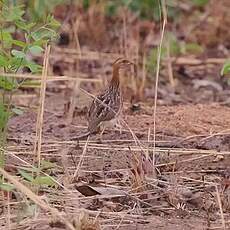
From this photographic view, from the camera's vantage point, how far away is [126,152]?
16.6 ft

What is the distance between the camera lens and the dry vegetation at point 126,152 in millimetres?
3986

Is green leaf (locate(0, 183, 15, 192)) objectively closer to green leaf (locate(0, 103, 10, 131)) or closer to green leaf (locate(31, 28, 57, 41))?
green leaf (locate(0, 103, 10, 131))

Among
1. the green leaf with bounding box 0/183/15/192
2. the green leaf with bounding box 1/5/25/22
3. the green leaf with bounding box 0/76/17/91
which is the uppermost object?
the green leaf with bounding box 1/5/25/22

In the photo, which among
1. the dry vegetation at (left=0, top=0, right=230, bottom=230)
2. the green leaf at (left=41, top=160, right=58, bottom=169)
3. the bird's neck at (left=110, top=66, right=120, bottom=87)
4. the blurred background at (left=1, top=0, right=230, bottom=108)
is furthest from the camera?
the blurred background at (left=1, top=0, right=230, bottom=108)

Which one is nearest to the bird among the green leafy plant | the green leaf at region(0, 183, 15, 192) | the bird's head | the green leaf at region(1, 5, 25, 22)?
the bird's head

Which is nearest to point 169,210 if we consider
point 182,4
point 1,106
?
point 1,106

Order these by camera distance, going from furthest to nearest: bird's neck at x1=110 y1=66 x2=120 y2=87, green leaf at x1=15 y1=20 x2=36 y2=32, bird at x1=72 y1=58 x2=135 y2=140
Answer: bird's neck at x1=110 y1=66 x2=120 y2=87 < bird at x1=72 y1=58 x2=135 y2=140 < green leaf at x1=15 y1=20 x2=36 y2=32

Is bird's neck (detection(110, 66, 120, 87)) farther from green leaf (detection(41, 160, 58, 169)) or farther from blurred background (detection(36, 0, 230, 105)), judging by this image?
green leaf (detection(41, 160, 58, 169))

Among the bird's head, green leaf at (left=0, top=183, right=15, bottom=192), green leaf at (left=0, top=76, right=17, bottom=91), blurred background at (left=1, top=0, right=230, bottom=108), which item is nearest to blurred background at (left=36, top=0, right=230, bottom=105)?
blurred background at (left=1, top=0, right=230, bottom=108)

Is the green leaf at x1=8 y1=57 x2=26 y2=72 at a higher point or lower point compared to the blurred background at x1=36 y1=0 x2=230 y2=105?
lower

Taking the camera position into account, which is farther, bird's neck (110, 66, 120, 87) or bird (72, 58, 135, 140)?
bird's neck (110, 66, 120, 87)

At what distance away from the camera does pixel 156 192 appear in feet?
14.1

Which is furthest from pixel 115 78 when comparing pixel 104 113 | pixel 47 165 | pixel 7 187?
pixel 7 187

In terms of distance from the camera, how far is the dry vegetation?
157 inches
